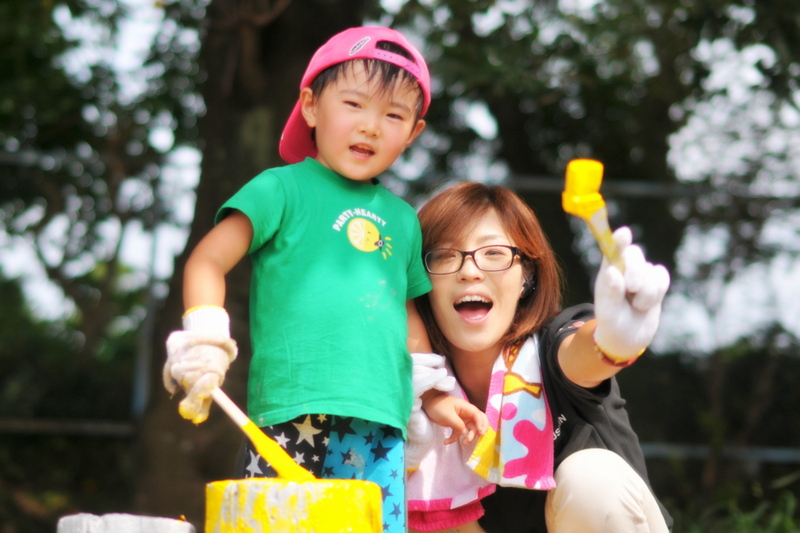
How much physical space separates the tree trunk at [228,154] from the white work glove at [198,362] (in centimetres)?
194

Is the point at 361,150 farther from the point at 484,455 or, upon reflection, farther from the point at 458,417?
the point at 484,455

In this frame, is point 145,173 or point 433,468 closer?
point 433,468

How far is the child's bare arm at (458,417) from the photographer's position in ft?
6.66

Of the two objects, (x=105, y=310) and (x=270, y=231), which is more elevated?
(x=105, y=310)

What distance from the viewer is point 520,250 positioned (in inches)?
86.0

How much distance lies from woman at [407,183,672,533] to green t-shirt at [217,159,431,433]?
0.19 meters

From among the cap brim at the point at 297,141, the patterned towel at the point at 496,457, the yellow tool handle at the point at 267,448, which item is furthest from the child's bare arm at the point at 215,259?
the patterned towel at the point at 496,457

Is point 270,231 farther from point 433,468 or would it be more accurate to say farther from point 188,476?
point 188,476

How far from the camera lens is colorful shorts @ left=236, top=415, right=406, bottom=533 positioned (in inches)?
71.6

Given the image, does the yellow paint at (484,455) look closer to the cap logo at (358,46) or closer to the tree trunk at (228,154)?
the cap logo at (358,46)

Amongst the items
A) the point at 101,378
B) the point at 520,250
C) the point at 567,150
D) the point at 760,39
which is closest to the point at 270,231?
the point at 520,250

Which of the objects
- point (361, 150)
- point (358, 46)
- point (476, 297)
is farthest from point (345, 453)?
point (358, 46)

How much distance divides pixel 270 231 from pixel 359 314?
0.85 ft

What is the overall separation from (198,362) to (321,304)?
1.23 ft
